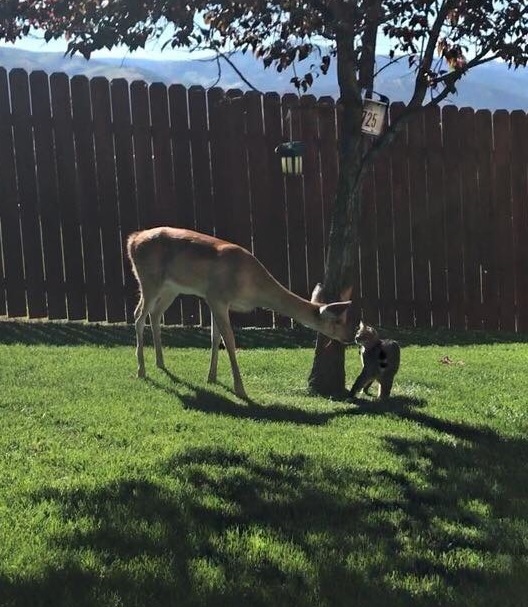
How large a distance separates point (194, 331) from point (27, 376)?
3.29 metres

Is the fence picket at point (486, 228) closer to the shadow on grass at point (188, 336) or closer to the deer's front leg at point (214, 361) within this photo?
the shadow on grass at point (188, 336)

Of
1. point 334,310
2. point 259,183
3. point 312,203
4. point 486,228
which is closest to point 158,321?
point 334,310

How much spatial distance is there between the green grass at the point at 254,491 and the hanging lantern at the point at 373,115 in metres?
2.17

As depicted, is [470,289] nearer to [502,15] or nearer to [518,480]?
[502,15]

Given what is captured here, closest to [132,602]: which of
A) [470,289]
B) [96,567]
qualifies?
[96,567]

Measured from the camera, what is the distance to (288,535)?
389 centimetres

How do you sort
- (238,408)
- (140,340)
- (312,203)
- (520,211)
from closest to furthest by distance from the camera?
(238,408) < (140,340) < (312,203) < (520,211)

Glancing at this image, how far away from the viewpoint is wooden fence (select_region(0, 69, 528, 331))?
989 centimetres

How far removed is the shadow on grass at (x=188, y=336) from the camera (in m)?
9.17

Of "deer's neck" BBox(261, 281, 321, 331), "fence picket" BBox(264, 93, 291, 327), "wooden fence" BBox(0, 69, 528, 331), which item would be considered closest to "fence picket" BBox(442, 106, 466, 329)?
"wooden fence" BBox(0, 69, 528, 331)

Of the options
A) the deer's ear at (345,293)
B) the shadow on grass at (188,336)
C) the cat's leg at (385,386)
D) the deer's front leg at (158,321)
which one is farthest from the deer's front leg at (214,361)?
the shadow on grass at (188,336)

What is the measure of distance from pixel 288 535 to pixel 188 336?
6.06 meters

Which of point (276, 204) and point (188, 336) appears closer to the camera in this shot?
point (188, 336)

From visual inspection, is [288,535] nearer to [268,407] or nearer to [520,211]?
[268,407]
